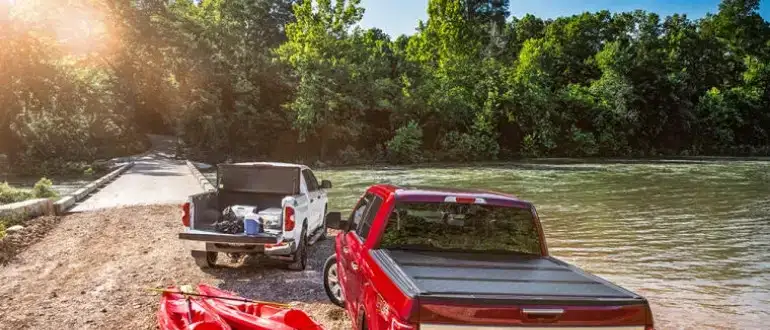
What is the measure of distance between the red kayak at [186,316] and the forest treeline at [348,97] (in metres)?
32.5

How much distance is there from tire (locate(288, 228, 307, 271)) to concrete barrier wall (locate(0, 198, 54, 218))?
8.65 meters

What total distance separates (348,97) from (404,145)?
650 centimetres

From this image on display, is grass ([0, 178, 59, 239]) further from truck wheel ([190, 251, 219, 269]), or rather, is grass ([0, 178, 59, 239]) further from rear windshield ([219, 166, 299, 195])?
truck wheel ([190, 251, 219, 269])

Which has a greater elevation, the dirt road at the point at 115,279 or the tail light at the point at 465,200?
the tail light at the point at 465,200

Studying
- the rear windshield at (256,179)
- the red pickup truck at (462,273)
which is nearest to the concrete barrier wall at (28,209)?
the rear windshield at (256,179)

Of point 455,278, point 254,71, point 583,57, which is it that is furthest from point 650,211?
point 583,57

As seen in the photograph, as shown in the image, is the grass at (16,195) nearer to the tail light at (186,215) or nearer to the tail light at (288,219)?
the tail light at (186,215)

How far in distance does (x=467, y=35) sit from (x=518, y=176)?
33962 mm

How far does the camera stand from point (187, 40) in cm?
5003

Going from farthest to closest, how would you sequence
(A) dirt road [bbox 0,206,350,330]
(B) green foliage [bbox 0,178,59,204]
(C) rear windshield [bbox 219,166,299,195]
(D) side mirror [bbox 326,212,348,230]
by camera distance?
(B) green foliage [bbox 0,178,59,204] < (C) rear windshield [bbox 219,166,299,195] < (D) side mirror [bbox 326,212,348,230] < (A) dirt road [bbox 0,206,350,330]

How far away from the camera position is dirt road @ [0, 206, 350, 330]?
7.09 metres

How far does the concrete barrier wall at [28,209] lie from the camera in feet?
47.0

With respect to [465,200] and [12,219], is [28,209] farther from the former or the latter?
[465,200]

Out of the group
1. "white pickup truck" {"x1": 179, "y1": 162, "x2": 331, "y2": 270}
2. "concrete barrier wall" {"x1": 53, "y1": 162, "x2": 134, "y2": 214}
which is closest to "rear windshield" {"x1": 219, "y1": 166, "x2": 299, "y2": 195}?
"white pickup truck" {"x1": 179, "y1": 162, "x2": 331, "y2": 270}
